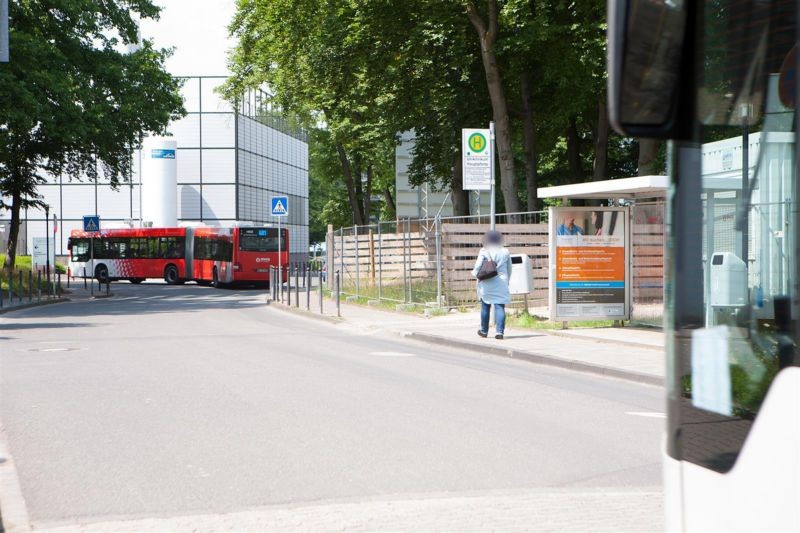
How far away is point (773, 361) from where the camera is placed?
2457 millimetres

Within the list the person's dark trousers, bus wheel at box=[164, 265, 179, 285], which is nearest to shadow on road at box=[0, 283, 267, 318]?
the person's dark trousers

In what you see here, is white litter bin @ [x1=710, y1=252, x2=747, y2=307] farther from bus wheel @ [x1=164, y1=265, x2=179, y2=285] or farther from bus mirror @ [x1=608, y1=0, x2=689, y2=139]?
bus wheel @ [x1=164, y1=265, x2=179, y2=285]

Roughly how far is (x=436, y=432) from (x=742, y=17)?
576 centimetres

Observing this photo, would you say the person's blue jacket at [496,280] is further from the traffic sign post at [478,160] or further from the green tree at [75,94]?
the green tree at [75,94]

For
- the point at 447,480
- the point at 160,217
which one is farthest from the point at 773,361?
the point at 160,217

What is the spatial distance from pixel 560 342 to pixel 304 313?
10.5 metres

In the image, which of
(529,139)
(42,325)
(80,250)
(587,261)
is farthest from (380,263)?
(80,250)

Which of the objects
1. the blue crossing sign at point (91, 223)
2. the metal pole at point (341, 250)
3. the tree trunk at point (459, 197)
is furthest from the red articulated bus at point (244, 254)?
the tree trunk at point (459, 197)

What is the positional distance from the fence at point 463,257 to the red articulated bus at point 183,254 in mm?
18142

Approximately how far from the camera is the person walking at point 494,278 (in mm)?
16406

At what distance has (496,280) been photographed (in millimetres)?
16641

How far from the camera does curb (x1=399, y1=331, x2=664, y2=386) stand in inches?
459

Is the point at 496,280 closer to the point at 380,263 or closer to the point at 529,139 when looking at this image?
the point at 380,263

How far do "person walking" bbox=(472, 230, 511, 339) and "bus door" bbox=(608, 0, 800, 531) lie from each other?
13.6 m
